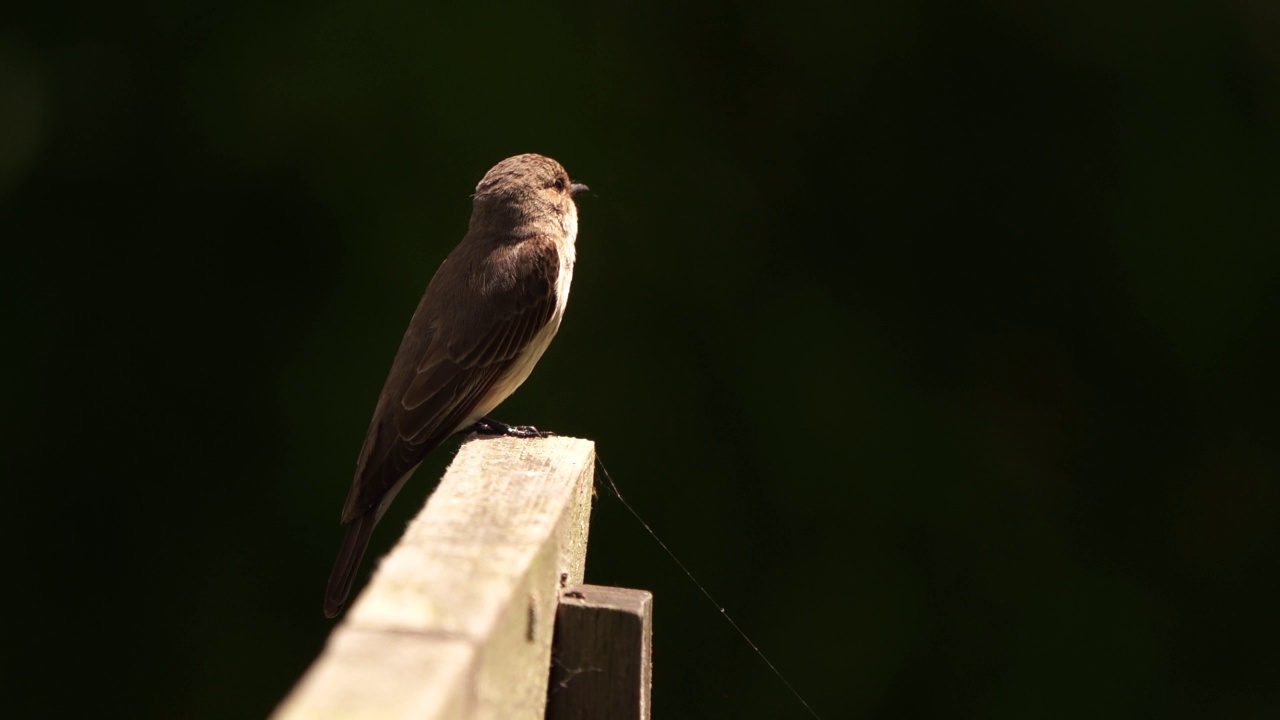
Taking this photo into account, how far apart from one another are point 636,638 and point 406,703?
88 centimetres

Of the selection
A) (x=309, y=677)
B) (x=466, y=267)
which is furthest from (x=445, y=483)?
(x=466, y=267)

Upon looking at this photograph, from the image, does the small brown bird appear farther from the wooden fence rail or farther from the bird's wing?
the wooden fence rail

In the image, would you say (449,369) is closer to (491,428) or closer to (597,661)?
(491,428)

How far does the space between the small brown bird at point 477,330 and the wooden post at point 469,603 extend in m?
1.50

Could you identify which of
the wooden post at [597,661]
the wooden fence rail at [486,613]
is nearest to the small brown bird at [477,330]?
the wooden fence rail at [486,613]

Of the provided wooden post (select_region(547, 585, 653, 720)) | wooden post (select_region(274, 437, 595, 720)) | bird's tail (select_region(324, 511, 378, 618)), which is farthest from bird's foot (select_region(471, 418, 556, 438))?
wooden post (select_region(547, 585, 653, 720))

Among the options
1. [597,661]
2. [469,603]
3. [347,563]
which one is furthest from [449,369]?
[469,603]

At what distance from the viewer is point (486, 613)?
1454 mm

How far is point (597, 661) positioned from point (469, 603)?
1.86ft

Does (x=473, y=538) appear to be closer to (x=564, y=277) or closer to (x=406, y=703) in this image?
(x=406, y=703)

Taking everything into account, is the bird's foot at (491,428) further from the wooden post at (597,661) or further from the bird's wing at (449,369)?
the wooden post at (597,661)

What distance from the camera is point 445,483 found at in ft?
6.89

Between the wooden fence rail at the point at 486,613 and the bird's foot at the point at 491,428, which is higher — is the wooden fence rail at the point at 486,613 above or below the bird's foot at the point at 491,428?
below

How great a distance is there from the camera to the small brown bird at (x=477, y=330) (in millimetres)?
3895
